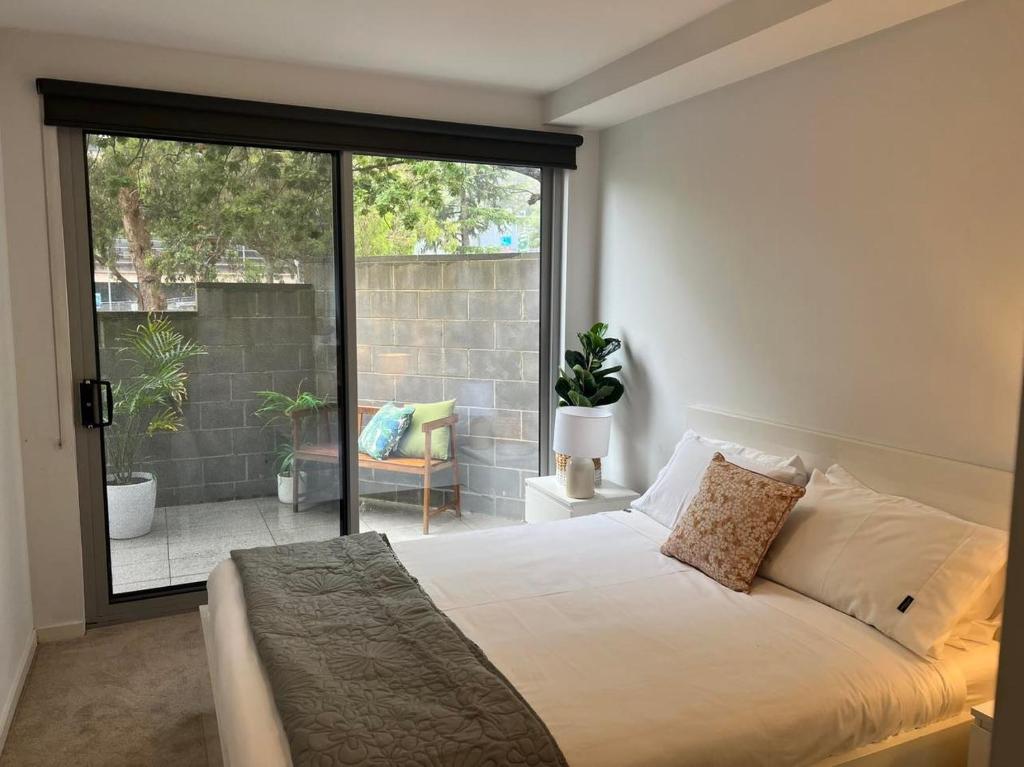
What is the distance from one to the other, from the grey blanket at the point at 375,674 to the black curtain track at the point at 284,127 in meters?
1.94

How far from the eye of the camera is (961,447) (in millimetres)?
2477

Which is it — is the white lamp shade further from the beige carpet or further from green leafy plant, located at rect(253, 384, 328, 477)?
the beige carpet

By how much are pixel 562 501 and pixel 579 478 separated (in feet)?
0.47

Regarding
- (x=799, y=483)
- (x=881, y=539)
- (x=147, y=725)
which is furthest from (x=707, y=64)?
(x=147, y=725)

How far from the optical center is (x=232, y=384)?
374 cm

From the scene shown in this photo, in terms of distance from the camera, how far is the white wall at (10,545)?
9.13 ft

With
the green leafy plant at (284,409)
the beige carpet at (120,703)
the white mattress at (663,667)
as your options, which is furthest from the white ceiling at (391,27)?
the beige carpet at (120,703)

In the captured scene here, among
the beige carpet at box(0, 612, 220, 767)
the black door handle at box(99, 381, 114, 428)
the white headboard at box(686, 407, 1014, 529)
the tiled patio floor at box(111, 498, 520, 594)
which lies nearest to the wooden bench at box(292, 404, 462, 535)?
the tiled patio floor at box(111, 498, 520, 594)

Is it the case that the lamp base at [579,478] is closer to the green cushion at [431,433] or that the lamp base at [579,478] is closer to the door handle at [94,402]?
the green cushion at [431,433]

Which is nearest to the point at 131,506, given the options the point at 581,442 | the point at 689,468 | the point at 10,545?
the point at 10,545

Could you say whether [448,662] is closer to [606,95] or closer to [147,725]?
[147,725]

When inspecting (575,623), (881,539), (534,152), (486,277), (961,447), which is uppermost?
(534,152)

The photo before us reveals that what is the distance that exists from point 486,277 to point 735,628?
99.0 inches

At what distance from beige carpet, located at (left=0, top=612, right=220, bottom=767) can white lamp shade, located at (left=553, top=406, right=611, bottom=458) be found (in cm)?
188
